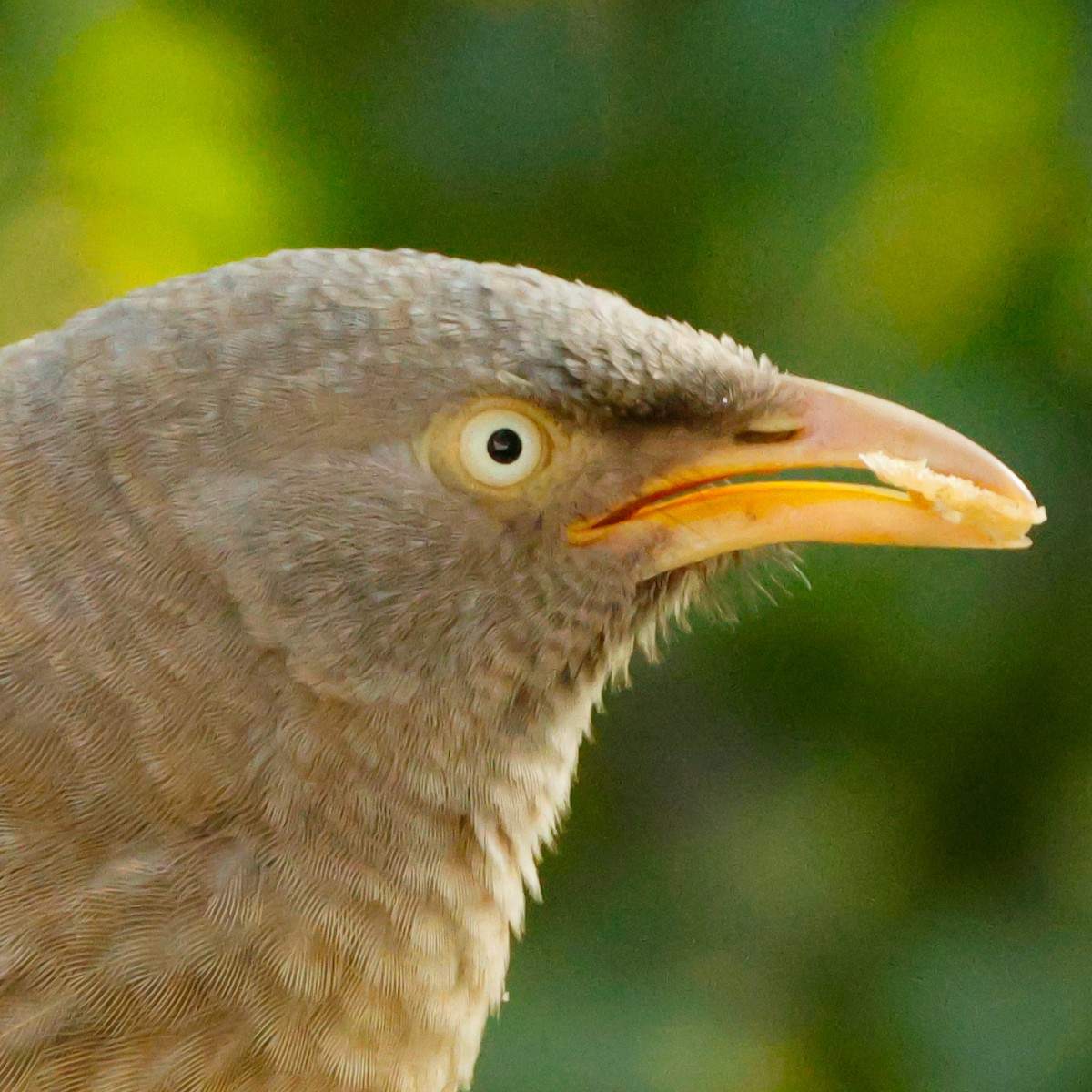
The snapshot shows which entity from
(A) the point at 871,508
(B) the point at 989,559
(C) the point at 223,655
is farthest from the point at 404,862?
(B) the point at 989,559

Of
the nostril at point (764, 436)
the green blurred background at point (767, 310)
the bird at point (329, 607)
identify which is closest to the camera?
the bird at point (329, 607)

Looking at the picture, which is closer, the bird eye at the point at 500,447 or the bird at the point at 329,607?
the bird at the point at 329,607

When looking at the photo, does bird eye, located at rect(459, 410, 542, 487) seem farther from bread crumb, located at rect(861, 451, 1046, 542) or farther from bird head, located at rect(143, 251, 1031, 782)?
bread crumb, located at rect(861, 451, 1046, 542)

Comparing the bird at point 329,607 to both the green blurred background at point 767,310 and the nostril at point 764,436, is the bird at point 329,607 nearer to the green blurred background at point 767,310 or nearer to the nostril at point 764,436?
the nostril at point 764,436

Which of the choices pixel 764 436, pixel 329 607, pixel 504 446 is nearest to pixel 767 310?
pixel 764 436

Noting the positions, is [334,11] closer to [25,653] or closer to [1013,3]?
[1013,3]

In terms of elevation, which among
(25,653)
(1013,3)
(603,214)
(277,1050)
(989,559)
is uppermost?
(1013,3)

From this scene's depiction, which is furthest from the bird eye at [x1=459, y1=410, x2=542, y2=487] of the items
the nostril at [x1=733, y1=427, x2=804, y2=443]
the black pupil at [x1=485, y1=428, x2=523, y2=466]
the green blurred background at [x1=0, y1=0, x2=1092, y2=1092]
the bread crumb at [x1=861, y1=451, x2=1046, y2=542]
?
the green blurred background at [x1=0, y1=0, x2=1092, y2=1092]

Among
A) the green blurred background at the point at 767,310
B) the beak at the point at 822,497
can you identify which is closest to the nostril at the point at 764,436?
the beak at the point at 822,497
